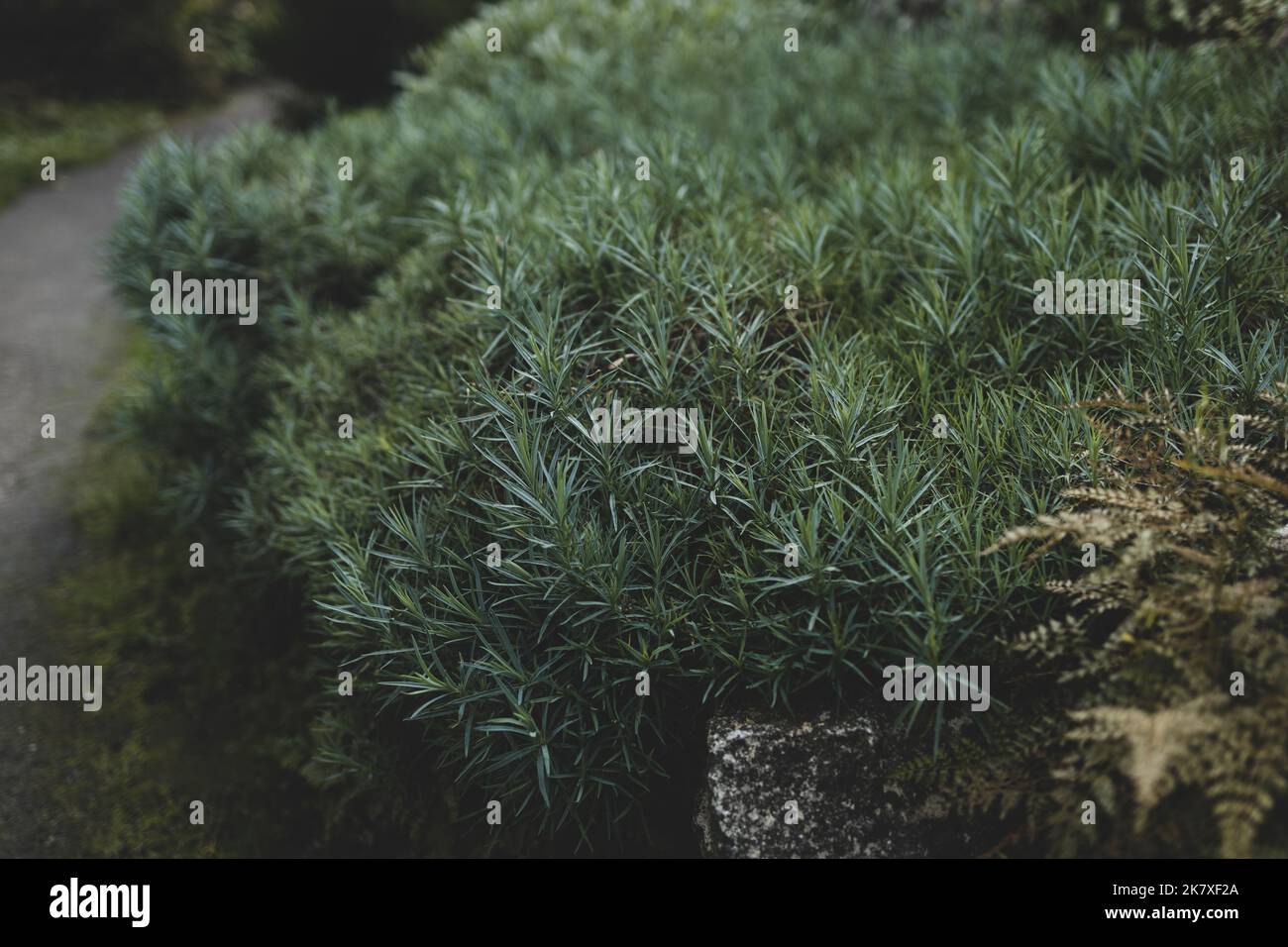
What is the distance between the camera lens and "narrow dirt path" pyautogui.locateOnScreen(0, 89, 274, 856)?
3.96 m

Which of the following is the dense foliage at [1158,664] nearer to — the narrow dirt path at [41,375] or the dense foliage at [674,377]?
the dense foliage at [674,377]

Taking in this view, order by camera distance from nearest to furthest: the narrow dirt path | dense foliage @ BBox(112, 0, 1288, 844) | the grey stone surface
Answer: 1. the grey stone surface
2. dense foliage @ BBox(112, 0, 1288, 844)
3. the narrow dirt path

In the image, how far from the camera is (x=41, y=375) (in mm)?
5777

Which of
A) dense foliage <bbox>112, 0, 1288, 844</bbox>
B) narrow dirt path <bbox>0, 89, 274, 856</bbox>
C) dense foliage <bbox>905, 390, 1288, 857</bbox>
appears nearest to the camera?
dense foliage <bbox>905, 390, 1288, 857</bbox>

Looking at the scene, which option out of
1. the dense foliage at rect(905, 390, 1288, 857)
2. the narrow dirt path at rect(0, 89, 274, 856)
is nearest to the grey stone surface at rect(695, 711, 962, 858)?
the dense foliage at rect(905, 390, 1288, 857)

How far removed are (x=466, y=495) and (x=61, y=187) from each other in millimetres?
7942

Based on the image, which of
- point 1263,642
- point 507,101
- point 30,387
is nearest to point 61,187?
point 30,387

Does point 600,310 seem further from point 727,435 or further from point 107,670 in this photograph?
point 107,670

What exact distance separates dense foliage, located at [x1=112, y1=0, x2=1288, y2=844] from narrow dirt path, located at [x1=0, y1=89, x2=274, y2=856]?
2.91 ft

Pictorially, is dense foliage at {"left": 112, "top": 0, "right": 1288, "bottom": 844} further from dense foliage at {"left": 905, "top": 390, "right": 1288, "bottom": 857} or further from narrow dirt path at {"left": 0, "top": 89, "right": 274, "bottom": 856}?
narrow dirt path at {"left": 0, "top": 89, "right": 274, "bottom": 856}

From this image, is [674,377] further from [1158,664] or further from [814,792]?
[1158,664]

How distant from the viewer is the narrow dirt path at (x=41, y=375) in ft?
13.0

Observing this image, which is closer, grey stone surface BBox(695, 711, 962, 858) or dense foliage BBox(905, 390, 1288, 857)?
dense foliage BBox(905, 390, 1288, 857)

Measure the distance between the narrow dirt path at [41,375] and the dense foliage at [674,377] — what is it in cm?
89
